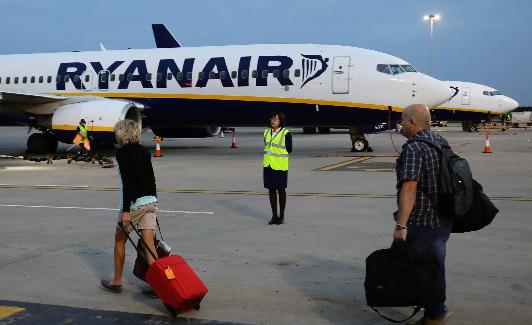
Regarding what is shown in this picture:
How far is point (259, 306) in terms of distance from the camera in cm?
563

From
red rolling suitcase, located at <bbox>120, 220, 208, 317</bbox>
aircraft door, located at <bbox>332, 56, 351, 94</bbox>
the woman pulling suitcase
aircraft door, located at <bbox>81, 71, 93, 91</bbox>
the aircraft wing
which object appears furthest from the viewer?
aircraft door, located at <bbox>81, 71, 93, 91</bbox>

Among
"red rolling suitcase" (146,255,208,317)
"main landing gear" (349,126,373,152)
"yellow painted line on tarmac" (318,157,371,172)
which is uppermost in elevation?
"main landing gear" (349,126,373,152)

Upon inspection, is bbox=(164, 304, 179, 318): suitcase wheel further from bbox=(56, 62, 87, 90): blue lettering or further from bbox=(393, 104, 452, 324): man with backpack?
bbox=(56, 62, 87, 90): blue lettering

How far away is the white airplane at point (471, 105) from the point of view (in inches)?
1693

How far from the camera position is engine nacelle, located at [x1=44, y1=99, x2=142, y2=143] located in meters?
21.8

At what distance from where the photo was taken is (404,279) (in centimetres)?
470

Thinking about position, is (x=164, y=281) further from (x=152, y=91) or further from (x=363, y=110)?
(x=152, y=91)

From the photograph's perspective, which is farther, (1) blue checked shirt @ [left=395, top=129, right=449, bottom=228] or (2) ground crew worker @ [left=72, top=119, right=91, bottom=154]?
(2) ground crew worker @ [left=72, top=119, right=91, bottom=154]

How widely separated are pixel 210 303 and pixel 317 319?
1.07 metres

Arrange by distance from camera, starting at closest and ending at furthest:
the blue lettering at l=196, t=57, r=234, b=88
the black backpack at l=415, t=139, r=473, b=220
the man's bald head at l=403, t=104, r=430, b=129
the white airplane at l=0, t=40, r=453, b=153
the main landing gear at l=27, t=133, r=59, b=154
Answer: the black backpack at l=415, t=139, r=473, b=220, the man's bald head at l=403, t=104, r=430, b=129, the white airplane at l=0, t=40, r=453, b=153, the blue lettering at l=196, t=57, r=234, b=88, the main landing gear at l=27, t=133, r=59, b=154

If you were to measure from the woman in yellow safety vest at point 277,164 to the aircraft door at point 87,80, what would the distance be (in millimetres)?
17064

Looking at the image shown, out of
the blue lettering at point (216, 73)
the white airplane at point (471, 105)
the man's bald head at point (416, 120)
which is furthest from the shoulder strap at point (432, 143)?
the white airplane at point (471, 105)

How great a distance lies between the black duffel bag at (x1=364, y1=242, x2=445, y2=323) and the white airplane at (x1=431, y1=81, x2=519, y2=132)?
129 ft

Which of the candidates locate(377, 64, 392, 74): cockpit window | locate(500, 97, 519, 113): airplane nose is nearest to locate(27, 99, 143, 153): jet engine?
locate(377, 64, 392, 74): cockpit window
